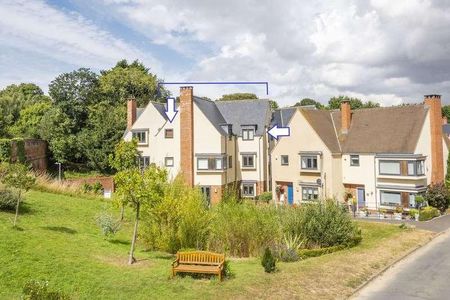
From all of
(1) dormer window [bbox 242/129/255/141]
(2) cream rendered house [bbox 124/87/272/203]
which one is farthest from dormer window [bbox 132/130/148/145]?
(1) dormer window [bbox 242/129/255/141]

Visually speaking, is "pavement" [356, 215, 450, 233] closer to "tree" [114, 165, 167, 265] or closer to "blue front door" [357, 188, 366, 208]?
"blue front door" [357, 188, 366, 208]

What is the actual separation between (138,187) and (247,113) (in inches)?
1206

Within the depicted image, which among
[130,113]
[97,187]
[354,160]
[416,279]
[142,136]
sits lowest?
[416,279]

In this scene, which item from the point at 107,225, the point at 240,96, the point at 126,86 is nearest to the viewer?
the point at 107,225

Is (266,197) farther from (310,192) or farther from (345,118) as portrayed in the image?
(345,118)

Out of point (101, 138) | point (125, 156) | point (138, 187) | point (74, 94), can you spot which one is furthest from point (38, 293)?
point (74, 94)

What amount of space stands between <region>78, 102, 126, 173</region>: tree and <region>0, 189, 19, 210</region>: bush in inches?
1125

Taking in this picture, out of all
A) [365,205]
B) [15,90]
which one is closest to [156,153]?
[365,205]

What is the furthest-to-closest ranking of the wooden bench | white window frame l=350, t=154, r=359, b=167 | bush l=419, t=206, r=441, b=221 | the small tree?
white window frame l=350, t=154, r=359, b=167
bush l=419, t=206, r=441, b=221
the small tree
the wooden bench

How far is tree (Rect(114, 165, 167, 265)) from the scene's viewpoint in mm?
18656

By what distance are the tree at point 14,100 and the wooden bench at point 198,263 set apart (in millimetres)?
45083

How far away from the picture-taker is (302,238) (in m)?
24.0

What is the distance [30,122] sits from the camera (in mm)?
59062

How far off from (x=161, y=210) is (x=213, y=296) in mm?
7167
